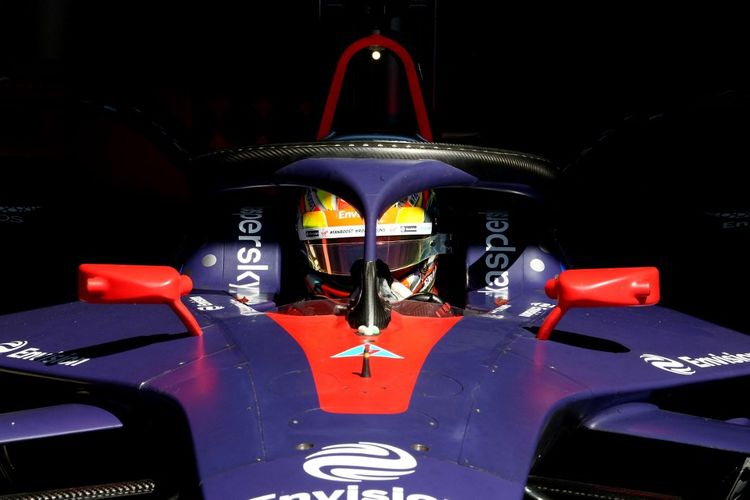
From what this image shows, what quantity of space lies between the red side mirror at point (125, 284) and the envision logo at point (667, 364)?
3.46 ft

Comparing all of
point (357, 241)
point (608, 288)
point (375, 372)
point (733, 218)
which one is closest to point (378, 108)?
point (357, 241)

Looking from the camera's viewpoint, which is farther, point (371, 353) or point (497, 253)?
point (497, 253)

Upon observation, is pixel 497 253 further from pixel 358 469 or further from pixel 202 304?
pixel 358 469

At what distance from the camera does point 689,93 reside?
4.20 meters

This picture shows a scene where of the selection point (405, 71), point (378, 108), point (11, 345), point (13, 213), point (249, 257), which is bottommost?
point (11, 345)

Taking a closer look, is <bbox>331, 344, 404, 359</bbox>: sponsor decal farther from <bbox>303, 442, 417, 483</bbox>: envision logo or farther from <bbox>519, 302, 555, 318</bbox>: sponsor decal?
<bbox>519, 302, 555, 318</bbox>: sponsor decal

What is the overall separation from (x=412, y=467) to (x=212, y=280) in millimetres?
1566

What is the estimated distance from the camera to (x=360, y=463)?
103 centimetres

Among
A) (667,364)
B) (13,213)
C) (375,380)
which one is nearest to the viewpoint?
(375,380)

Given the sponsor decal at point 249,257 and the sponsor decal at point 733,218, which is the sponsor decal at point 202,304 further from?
the sponsor decal at point 733,218

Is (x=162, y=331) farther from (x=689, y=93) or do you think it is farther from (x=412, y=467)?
(x=689, y=93)

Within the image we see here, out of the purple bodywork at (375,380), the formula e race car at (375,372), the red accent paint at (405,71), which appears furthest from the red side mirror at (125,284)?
the red accent paint at (405,71)

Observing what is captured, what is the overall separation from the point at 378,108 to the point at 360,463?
2.73 metres

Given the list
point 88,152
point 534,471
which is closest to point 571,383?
point 534,471
